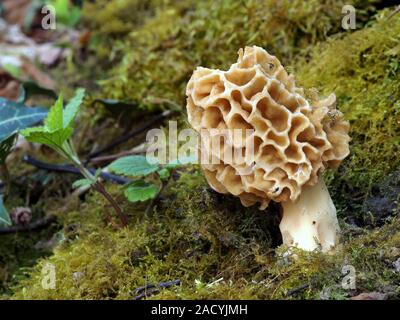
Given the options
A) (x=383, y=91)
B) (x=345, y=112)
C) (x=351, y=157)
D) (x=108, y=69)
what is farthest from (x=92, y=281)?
(x=108, y=69)

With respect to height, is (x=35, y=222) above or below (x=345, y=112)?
below

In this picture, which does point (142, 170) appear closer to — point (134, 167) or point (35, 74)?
point (134, 167)

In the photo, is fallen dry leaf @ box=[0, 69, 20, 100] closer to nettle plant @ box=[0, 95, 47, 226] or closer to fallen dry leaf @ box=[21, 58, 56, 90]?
fallen dry leaf @ box=[21, 58, 56, 90]

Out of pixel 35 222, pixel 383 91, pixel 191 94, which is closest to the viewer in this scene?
pixel 191 94

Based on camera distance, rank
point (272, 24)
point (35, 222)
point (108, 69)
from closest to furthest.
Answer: point (35, 222)
point (272, 24)
point (108, 69)

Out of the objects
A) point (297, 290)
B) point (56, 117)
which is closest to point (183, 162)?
point (56, 117)

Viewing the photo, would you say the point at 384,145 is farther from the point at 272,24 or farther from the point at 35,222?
the point at 35,222
